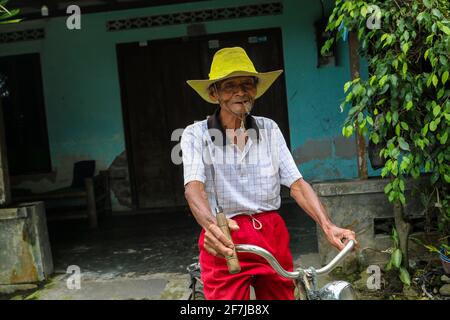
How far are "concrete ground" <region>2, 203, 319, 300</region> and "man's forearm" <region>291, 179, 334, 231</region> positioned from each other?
2.18m

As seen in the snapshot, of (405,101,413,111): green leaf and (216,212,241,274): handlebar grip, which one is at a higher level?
(405,101,413,111): green leaf

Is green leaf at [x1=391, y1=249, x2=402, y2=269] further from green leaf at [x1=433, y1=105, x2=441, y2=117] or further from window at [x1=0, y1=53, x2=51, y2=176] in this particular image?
window at [x1=0, y1=53, x2=51, y2=176]

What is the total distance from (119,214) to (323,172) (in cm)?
317

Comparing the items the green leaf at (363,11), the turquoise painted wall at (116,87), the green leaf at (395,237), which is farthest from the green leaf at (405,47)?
the turquoise painted wall at (116,87)

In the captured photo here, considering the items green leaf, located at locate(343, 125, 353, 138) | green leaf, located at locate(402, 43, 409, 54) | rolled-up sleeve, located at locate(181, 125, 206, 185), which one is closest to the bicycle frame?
rolled-up sleeve, located at locate(181, 125, 206, 185)

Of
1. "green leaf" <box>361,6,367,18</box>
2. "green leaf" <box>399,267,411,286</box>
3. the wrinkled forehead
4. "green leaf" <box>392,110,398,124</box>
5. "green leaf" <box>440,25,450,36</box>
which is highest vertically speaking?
"green leaf" <box>361,6,367,18</box>

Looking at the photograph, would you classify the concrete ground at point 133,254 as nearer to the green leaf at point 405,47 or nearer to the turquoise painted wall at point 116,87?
the turquoise painted wall at point 116,87

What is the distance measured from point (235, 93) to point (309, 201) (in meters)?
0.65

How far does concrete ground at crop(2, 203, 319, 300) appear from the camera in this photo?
4.62 m

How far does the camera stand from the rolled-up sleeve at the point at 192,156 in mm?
2293

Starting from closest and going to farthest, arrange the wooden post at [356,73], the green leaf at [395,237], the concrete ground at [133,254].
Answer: the green leaf at [395,237]
the wooden post at [356,73]
the concrete ground at [133,254]

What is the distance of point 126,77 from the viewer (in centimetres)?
748
